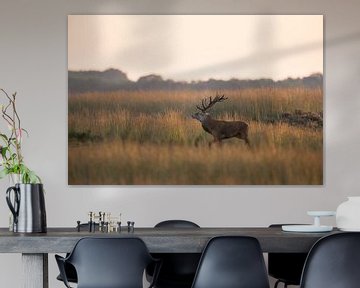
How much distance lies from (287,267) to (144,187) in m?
1.53

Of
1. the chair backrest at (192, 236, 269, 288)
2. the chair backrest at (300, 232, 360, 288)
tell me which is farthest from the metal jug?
the chair backrest at (300, 232, 360, 288)

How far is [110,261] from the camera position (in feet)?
12.3

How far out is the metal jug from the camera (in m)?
3.96

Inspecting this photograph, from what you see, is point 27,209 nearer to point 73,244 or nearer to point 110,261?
point 73,244

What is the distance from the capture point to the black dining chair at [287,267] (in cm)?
489

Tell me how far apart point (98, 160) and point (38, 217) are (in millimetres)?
2080

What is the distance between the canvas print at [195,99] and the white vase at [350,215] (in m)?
1.96

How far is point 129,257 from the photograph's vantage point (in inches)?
147

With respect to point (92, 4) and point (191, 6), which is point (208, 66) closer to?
point (191, 6)

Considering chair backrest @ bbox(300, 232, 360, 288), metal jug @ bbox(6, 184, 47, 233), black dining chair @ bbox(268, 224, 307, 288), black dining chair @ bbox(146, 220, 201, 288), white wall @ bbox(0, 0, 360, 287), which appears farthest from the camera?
white wall @ bbox(0, 0, 360, 287)

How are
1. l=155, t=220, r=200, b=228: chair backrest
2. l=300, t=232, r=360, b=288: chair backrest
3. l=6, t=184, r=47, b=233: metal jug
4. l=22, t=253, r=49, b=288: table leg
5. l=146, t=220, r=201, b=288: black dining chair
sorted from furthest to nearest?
l=155, t=220, r=200, b=228: chair backrest
l=146, t=220, r=201, b=288: black dining chair
l=6, t=184, r=47, b=233: metal jug
l=22, t=253, r=49, b=288: table leg
l=300, t=232, r=360, b=288: chair backrest

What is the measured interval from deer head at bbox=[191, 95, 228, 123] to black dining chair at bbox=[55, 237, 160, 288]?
8.05 feet

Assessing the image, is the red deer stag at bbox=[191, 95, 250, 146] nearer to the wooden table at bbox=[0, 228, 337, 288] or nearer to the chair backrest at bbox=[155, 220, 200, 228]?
the chair backrest at bbox=[155, 220, 200, 228]

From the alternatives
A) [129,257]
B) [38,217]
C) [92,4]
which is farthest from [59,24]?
[129,257]
